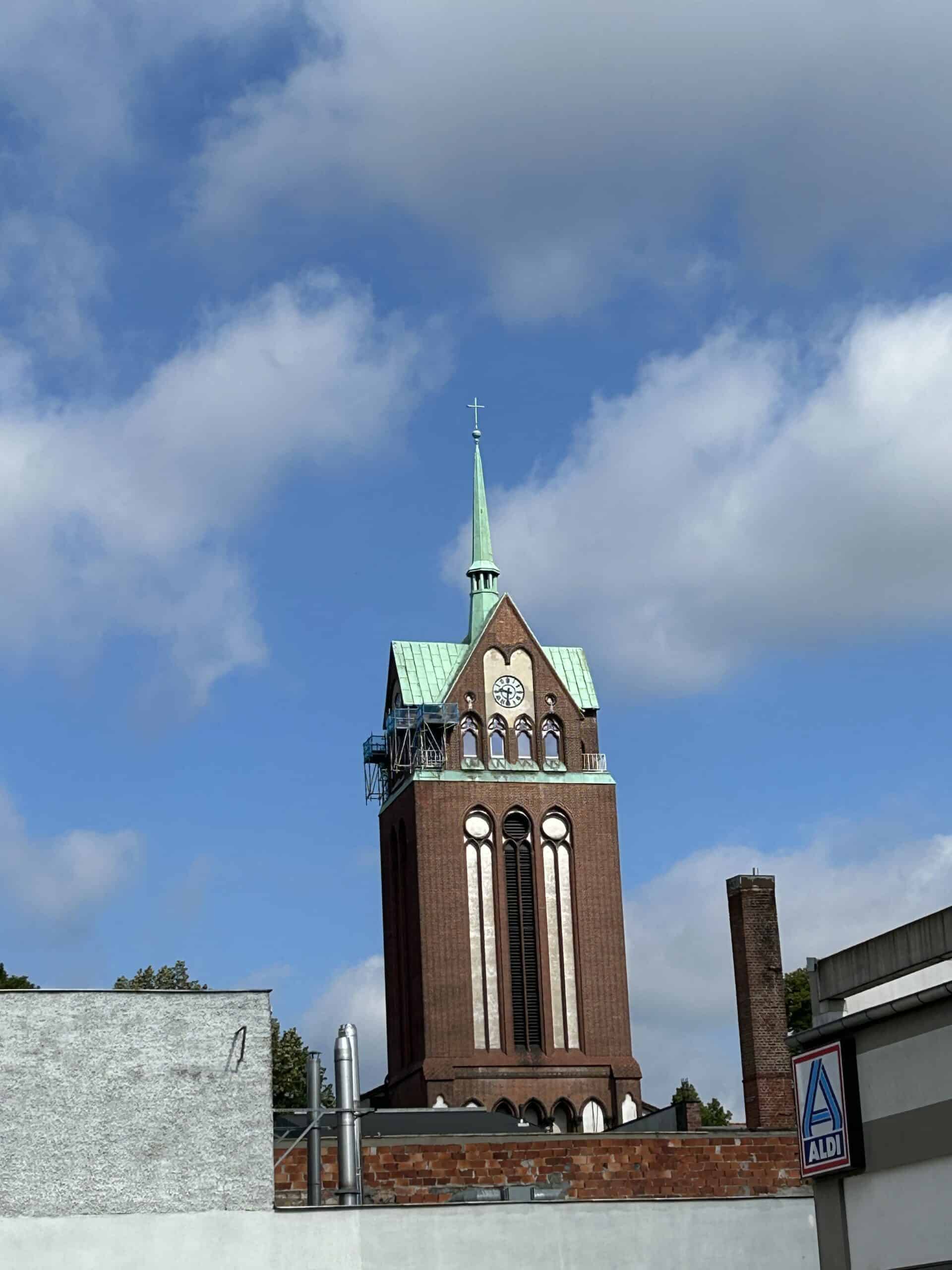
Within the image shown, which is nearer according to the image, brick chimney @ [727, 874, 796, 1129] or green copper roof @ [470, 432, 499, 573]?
brick chimney @ [727, 874, 796, 1129]

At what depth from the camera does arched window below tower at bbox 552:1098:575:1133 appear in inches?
2491

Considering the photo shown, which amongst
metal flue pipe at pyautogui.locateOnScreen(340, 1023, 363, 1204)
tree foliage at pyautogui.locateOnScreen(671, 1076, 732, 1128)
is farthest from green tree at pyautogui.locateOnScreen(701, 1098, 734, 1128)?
metal flue pipe at pyautogui.locateOnScreen(340, 1023, 363, 1204)

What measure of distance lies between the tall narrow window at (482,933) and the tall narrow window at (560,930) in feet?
5.78

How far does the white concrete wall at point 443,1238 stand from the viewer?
78.6 feet

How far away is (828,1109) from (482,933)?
144 feet

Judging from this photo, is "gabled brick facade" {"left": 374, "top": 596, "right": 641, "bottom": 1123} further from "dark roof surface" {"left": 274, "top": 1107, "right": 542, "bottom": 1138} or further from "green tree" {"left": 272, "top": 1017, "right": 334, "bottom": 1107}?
"dark roof surface" {"left": 274, "top": 1107, "right": 542, "bottom": 1138}

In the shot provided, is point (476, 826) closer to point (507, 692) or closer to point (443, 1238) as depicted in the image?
point (507, 692)

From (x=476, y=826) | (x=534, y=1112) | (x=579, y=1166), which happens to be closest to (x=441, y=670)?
(x=476, y=826)

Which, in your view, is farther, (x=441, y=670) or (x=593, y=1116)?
(x=441, y=670)

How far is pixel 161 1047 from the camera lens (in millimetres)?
24953

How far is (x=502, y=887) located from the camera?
66.1 metres

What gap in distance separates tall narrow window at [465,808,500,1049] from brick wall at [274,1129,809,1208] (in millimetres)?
29397

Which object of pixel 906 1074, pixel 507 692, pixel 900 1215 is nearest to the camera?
pixel 906 1074

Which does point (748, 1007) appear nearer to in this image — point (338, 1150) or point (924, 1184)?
point (338, 1150)
